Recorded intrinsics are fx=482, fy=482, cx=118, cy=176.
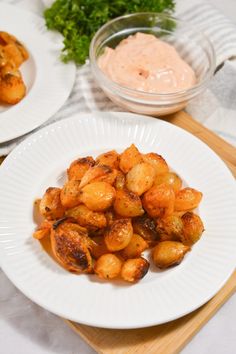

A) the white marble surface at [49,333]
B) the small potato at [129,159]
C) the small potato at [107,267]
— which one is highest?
the small potato at [129,159]

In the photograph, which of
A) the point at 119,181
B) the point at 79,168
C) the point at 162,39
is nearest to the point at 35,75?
the point at 162,39

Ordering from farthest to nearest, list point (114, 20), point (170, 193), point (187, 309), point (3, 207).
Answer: point (114, 20) < point (3, 207) < point (170, 193) < point (187, 309)

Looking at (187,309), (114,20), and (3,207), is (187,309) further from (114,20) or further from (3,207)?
(114,20)

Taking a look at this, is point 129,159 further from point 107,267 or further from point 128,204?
point 107,267

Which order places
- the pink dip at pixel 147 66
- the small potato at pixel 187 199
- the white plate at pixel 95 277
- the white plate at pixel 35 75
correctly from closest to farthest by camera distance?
the white plate at pixel 95 277
the small potato at pixel 187 199
the white plate at pixel 35 75
the pink dip at pixel 147 66

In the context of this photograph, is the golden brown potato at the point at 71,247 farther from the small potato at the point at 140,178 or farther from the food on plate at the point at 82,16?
the food on plate at the point at 82,16

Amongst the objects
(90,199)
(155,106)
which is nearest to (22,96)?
(155,106)

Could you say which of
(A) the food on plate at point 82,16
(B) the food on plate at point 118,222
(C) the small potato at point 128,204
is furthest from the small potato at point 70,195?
(A) the food on plate at point 82,16
